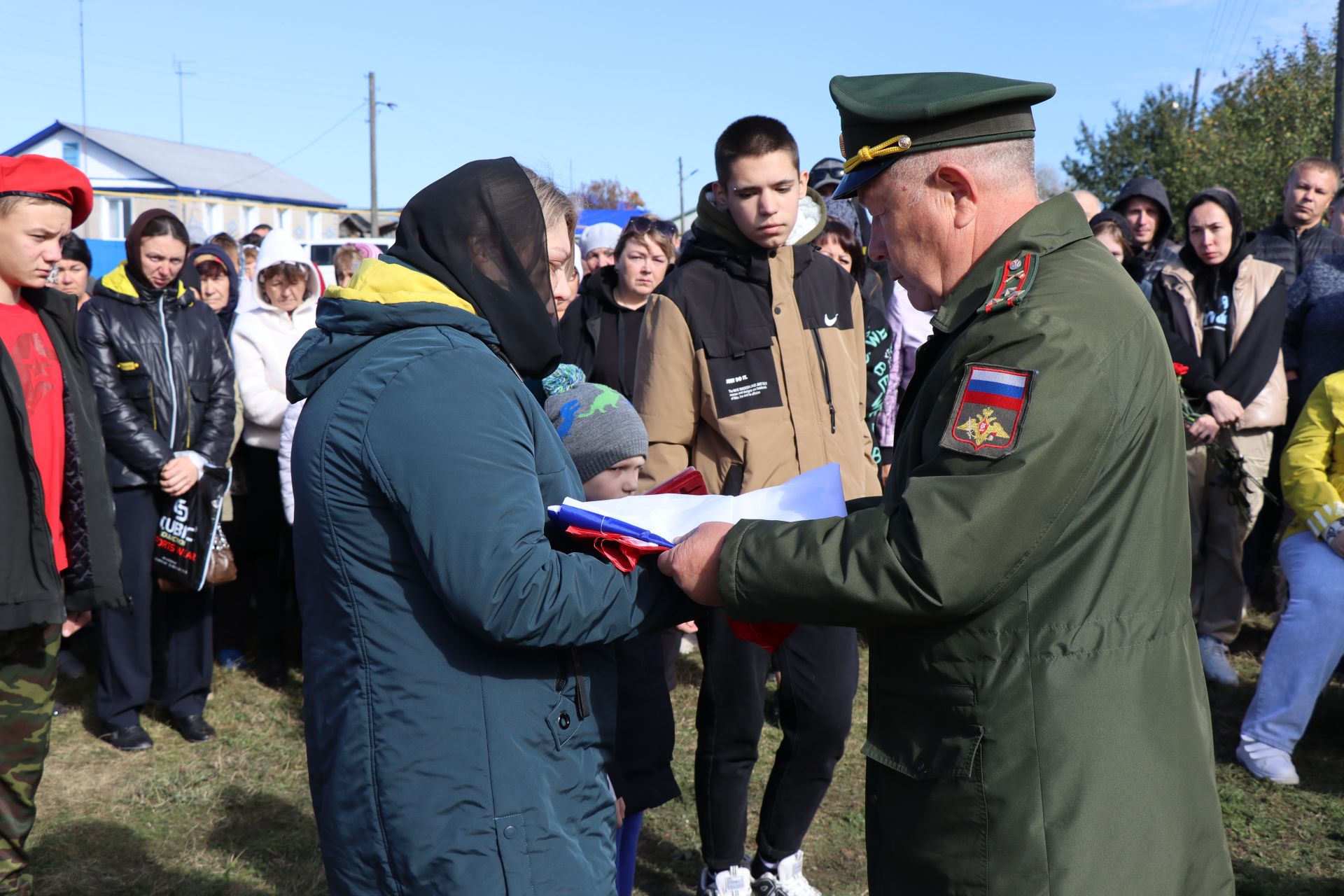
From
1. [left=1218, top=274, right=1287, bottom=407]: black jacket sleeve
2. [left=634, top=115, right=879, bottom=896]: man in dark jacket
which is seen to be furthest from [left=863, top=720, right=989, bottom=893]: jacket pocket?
[left=1218, top=274, right=1287, bottom=407]: black jacket sleeve

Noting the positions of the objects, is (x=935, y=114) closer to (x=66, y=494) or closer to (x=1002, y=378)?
(x=1002, y=378)

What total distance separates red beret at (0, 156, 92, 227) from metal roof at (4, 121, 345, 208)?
136ft

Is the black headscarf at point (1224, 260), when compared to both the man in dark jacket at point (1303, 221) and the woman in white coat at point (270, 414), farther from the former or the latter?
the woman in white coat at point (270, 414)

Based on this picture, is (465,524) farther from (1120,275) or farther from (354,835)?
(1120,275)

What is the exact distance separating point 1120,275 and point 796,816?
2214 mm

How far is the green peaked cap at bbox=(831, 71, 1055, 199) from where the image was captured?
1754mm

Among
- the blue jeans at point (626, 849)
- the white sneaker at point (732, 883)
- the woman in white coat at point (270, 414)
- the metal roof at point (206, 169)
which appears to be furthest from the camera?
the metal roof at point (206, 169)

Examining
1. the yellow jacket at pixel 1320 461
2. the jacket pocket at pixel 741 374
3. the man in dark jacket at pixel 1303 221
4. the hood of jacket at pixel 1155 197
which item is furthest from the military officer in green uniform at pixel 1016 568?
the hood of jacket at pixel 1155 197

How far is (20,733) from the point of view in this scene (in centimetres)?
315

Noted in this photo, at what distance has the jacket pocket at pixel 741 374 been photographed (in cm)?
351

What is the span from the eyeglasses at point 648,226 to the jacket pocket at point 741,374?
2.42m

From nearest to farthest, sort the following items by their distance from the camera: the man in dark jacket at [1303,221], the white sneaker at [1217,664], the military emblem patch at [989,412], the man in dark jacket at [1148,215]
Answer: the military emblem patch at [989,412] → the white sneaker at [1217,664] → the man in dark jacket at [1303,221] → the man in dark jacket at [1148,215]

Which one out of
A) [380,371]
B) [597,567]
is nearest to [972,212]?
[597,567]

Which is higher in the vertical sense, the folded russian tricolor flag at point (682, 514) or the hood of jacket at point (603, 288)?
the hood of jacket at point (603, 288)
